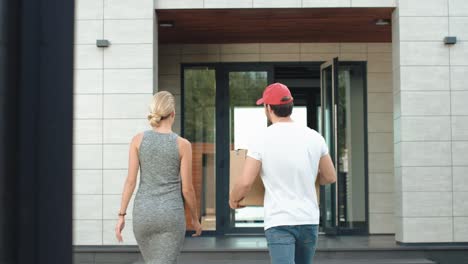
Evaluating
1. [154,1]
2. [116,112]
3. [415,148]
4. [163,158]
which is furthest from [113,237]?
[163,158]

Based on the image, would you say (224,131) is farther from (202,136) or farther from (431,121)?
(431,121)

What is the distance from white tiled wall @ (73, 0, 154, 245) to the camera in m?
7.86

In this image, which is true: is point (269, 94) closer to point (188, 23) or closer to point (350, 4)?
point (350, 4)

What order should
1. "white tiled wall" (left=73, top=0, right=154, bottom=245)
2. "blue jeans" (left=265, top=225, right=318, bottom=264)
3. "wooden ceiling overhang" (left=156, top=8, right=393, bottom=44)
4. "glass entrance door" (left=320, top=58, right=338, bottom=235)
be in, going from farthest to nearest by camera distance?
"glass entrance door" (left=320, top=58, right=338, bottom=235), "wooden ceiling overhang" (left=156, top=8, right=393, bottom=44), "white tiled wall" (left=73, top=0, right=154, bottom=245), "blue jeans" (left=265, top=225, right=318, bottom=264)

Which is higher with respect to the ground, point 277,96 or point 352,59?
point 352,59

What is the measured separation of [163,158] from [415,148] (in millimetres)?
5047

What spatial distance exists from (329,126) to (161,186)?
6754mm

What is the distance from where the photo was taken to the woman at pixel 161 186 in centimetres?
327

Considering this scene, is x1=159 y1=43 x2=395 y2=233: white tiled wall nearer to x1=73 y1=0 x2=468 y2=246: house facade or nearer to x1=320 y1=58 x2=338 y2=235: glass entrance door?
x1=73 y1=0 x2=468 y2=246: house facade

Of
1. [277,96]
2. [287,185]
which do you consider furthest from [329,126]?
[287,185]

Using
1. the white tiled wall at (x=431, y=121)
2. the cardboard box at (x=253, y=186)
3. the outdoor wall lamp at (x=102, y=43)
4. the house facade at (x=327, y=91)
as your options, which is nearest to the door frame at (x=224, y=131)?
the house facade at (x=327, y=91)

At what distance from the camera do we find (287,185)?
10.2 ft

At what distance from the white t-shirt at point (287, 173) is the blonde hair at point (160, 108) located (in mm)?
449

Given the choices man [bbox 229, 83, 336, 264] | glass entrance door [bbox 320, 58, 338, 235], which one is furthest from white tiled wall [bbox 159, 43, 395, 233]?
man [bbox 229, 83, 336, 264]
